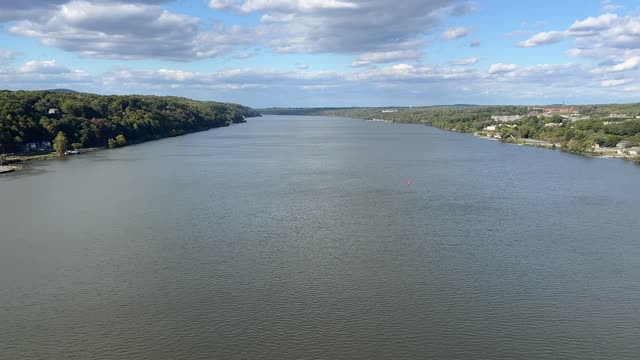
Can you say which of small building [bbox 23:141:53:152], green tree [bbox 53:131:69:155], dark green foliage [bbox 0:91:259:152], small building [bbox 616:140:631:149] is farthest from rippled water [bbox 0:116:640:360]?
small building [bbox 616:140:631:149]

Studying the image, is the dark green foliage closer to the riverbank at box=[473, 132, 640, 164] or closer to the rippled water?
the rippled water

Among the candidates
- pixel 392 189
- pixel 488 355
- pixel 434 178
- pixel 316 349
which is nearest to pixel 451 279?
pixel 488 355

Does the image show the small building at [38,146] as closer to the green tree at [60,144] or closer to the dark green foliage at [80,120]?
the dark green foliage at [80,120]

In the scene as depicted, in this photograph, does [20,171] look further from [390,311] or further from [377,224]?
[390,311]

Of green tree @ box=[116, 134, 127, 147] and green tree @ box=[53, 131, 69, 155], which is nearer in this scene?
green tree @ box=[53, 131, 69, 155]

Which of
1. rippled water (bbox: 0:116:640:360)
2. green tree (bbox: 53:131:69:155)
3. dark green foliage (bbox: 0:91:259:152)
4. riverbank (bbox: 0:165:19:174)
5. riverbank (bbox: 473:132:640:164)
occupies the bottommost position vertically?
rippled water (bbox: 0:116:640:360)

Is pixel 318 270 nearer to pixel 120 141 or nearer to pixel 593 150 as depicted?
pixel 593 150

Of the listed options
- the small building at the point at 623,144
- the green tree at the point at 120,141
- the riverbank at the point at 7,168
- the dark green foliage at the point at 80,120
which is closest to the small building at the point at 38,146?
the dark green foliage at the point at 80,120
